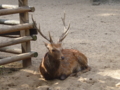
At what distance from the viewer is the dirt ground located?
5.32m

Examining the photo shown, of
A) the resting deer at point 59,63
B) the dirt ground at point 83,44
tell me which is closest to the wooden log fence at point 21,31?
the dirt ground at point 83,44

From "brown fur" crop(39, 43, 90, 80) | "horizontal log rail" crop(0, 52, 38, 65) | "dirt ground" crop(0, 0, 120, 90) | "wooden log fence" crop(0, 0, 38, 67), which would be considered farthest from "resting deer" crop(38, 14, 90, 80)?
"wooden log fence" crop(0, 0, 38, 67)

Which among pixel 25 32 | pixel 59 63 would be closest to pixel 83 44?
pixel 25 32

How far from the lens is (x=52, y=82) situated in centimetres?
550

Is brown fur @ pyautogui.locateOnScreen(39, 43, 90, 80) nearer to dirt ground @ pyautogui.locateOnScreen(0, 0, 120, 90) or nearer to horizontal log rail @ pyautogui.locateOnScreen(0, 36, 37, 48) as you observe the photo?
dirt ground @ pyautogui.locateOnScreen(0, 0, 120, 90)

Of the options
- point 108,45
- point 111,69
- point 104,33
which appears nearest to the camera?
point 111,69

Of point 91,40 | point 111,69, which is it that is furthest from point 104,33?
point 111,69

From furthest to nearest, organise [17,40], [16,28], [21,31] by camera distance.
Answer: [21,31], [17,40], [16,28]

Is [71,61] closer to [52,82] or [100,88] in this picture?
[52,82]

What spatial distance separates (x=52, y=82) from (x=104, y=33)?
435cm

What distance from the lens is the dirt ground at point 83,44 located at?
209 inches

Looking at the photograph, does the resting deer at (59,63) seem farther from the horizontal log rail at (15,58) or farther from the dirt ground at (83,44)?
the horizontal log rail at (15,58)

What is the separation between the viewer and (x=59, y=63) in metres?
5.48

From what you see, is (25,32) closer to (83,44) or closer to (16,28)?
(16,28)
